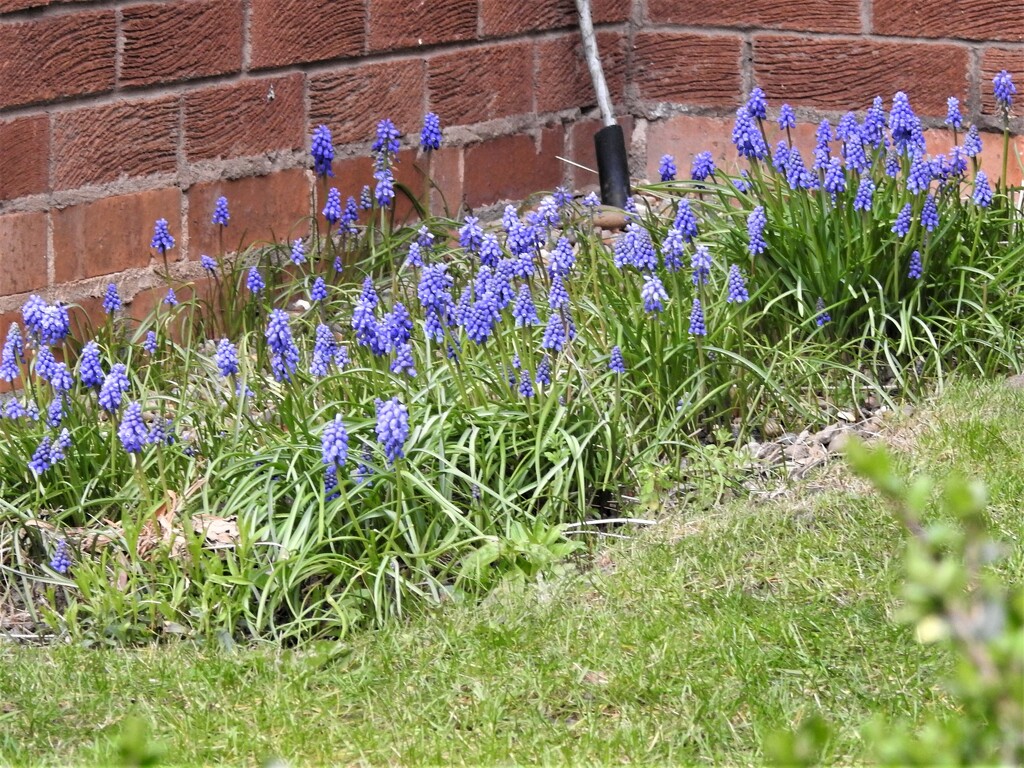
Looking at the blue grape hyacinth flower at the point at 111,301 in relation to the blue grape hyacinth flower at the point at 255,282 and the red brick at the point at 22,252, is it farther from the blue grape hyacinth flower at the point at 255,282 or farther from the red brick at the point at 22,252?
the blue grape hyacinth flower at the point at 255,282

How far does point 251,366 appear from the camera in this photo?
4445mm

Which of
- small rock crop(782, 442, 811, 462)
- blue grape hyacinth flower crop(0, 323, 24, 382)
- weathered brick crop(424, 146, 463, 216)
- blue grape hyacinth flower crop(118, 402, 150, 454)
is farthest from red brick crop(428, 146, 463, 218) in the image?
blue grape hyacinth flower crop(118, 402, 150, 454)

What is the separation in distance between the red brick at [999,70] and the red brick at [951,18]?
0.18 feet

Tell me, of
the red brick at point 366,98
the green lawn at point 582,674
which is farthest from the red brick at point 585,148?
the green lawn at point 582,674

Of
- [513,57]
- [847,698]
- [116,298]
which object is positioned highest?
[513,57]

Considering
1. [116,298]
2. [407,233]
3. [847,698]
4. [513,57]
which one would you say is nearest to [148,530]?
[116,298]

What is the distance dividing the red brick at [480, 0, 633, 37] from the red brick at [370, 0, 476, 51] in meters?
0.09

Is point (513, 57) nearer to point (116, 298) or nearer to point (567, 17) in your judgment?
point (567, 17)

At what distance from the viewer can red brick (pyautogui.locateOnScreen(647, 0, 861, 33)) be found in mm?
5832

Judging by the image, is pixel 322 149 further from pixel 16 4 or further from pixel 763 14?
pixel 763 14

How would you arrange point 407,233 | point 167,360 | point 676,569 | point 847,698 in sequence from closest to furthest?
point 847,698, point 676,569, point 167,360, point 407,233

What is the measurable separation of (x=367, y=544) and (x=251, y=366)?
127 cm

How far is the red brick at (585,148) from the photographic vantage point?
6.38 metres

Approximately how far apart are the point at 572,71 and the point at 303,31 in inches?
57.1
